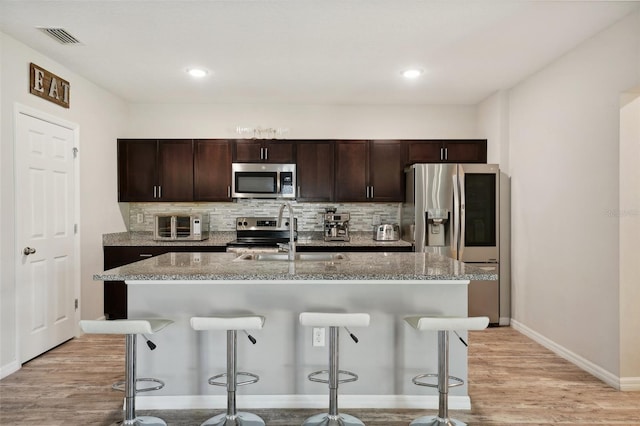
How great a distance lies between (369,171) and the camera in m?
5.33

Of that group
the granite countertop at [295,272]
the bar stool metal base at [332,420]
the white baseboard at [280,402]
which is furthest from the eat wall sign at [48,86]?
the bar stool metal base at [332,420]

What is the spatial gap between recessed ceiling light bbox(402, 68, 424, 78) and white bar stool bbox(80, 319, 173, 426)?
3.04m

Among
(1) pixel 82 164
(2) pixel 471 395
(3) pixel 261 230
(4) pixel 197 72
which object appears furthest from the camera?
(3) pixel 261 230

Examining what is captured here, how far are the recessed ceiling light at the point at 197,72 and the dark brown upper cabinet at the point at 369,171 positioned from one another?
68.9 inches

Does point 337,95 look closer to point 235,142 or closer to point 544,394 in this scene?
point 235,142

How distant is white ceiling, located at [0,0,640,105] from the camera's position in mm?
2922

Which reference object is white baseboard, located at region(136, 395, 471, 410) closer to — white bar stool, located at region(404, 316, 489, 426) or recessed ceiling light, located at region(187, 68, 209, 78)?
white bar stool, located at region(404, 316, 489, 426)

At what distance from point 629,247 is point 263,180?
3.58 metres

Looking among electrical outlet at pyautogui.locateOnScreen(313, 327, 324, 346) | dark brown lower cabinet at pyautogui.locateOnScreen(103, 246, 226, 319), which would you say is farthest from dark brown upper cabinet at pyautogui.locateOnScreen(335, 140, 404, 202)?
electrical outlet at pyautogui.locateOnScreen(313, 327, 324, 346)

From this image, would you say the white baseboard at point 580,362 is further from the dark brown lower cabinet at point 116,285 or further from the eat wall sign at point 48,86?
the eat wall sign at point 48,86

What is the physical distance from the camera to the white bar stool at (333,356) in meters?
2.35

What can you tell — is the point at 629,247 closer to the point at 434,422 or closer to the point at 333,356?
the point at 434,422

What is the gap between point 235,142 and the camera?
5293mm

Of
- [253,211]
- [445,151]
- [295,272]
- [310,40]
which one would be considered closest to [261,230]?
[253,211]
